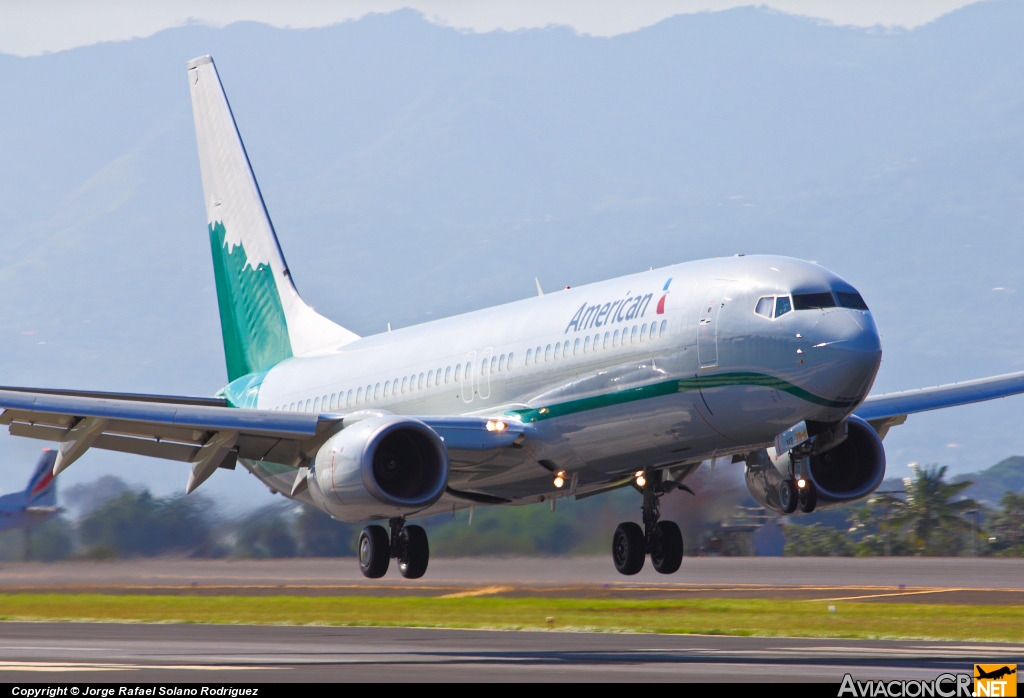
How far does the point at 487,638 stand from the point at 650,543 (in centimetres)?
433

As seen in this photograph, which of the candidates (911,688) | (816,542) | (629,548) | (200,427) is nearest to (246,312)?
(200,427)

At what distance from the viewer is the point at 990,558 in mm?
56375

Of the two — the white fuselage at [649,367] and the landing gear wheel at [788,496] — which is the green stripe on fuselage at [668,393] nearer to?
the white fuselage at [649,367]

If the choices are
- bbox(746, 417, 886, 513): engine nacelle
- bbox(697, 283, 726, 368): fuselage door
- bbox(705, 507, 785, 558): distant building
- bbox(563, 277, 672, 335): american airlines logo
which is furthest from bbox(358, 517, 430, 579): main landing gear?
bbox(705, 507, 785, 558): distant building

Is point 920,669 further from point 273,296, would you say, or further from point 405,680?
point 273,296

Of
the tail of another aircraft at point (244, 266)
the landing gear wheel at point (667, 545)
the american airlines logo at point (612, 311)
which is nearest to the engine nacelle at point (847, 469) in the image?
the landing gear wheel at point (667, 545)

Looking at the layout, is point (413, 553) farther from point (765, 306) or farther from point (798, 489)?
point (765, 306)

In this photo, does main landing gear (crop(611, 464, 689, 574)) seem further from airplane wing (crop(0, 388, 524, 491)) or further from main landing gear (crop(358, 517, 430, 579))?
airplane wing (crop(0, 388, 524, 491))

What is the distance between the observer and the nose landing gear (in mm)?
30734

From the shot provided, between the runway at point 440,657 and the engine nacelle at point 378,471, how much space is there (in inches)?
103

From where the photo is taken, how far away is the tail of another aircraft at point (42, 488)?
45.7 meters

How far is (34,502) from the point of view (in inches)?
1800

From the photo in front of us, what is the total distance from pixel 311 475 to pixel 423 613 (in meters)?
13.1

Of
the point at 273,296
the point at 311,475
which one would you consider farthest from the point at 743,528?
the point at 311,475
